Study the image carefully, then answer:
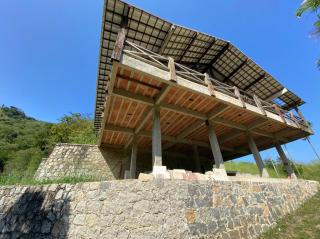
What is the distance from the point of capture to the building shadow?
3941 millimetres

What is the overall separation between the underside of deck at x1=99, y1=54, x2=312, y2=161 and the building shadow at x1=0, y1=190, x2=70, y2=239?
127 inches

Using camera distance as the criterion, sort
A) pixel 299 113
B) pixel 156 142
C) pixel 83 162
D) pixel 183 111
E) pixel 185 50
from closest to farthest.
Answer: pixel 156 142 → pixel 183 111 → pixel 185 50 → pixel 83 162 → pixel 299 113

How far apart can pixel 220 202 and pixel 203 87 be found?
12.1 feet

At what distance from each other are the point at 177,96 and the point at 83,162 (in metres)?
6.76

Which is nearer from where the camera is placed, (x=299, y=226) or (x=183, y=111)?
(x=299, y=226)

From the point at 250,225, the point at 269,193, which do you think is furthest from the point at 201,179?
the point at 269,193

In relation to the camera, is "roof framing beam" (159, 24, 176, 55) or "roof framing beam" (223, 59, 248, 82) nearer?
"roof framing beam" (159, 24, 176, 55)

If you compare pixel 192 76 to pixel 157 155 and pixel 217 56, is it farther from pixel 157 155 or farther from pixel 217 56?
pixel 217 56

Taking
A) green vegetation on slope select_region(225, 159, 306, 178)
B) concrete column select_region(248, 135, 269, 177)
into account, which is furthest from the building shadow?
green vegetation on slope select_region(225, 159, 306, 178)

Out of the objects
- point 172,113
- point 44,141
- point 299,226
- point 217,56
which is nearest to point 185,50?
point 217,56

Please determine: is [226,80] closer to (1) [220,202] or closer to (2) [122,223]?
(1) [220,202]

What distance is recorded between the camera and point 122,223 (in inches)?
154

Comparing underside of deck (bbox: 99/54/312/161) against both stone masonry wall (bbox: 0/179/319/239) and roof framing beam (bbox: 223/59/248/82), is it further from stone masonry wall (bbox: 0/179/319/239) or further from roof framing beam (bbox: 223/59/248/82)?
roof framing beam (bbox: 223/59/248/82)

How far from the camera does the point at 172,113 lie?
293 inches
